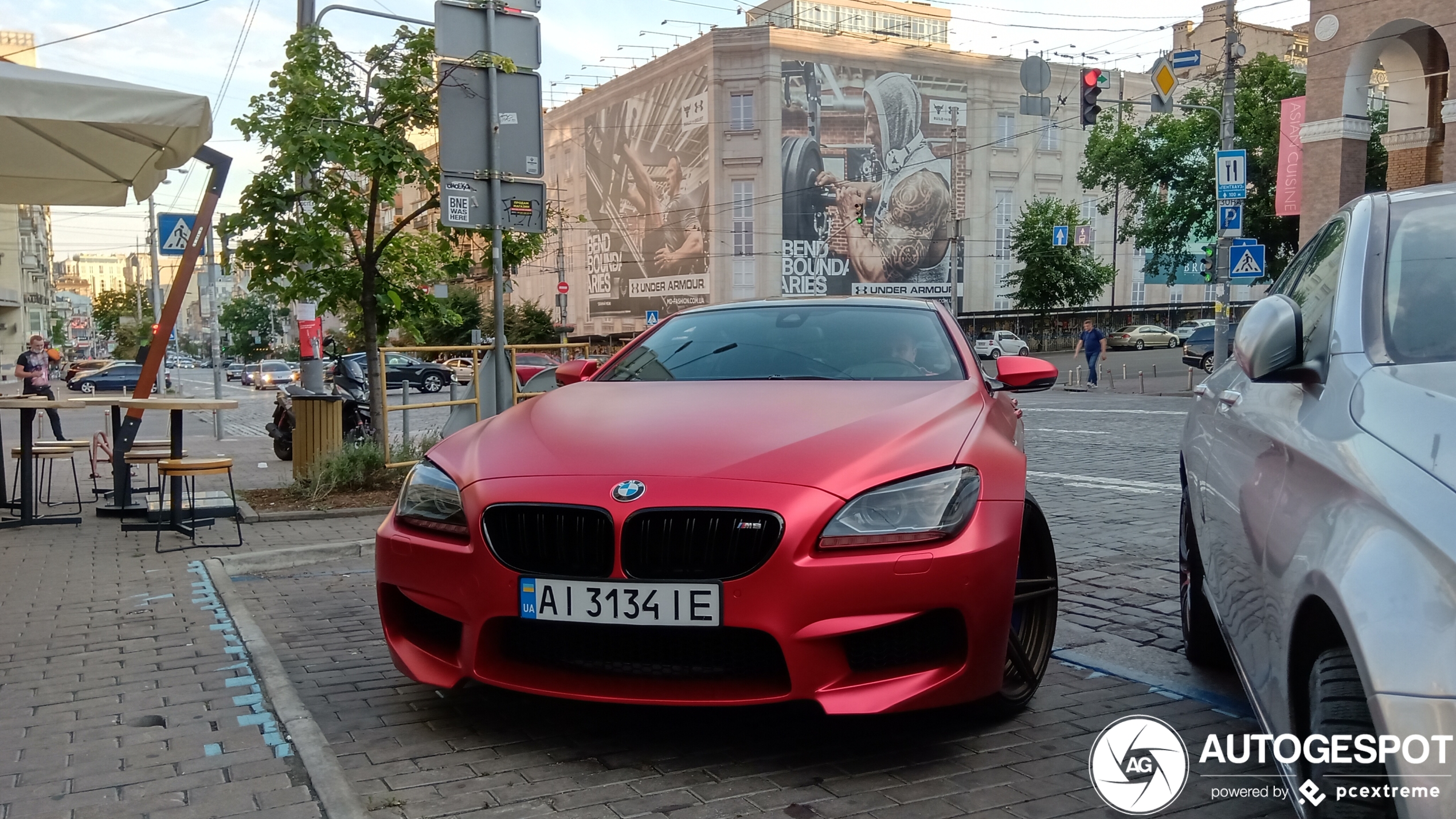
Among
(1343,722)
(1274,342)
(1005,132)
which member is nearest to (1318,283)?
(1274,342)

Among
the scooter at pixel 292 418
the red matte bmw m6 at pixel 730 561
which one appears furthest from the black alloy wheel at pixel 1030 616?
the scooter at pixel 292 418

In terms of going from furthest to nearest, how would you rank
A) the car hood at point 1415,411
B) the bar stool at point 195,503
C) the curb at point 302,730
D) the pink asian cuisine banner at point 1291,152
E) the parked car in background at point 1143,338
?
1. the parked car in background at point 1143,338
2. the pink asian cuisine banner at point 1291,152
3. the bar stool at point 195,503
4. the curb at point 302,730
5. the car hood at point 1415,411

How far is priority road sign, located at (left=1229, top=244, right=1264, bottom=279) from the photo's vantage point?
2081 cm

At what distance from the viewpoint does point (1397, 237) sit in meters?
2.73

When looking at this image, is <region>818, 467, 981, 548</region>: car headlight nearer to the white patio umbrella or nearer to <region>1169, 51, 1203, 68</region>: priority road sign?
the white patio umbrella

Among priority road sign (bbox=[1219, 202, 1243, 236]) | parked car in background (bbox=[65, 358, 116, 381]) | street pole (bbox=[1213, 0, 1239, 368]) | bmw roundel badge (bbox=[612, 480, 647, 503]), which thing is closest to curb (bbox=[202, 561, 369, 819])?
bmw roundel badge (bbox=[612, 480, 647, 503])

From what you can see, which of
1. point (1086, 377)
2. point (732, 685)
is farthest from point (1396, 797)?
point (1086, 377)

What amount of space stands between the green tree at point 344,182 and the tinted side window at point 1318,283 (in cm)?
658

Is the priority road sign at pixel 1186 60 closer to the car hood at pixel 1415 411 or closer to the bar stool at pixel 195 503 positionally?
the bar stool at pixel 195 503

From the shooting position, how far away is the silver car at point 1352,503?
1.62m

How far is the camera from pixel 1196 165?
40.5m

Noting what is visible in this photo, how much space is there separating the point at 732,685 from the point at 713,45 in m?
58.2

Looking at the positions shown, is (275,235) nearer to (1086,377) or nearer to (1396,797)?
(1396,797)

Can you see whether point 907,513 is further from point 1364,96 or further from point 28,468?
point 1364,96
